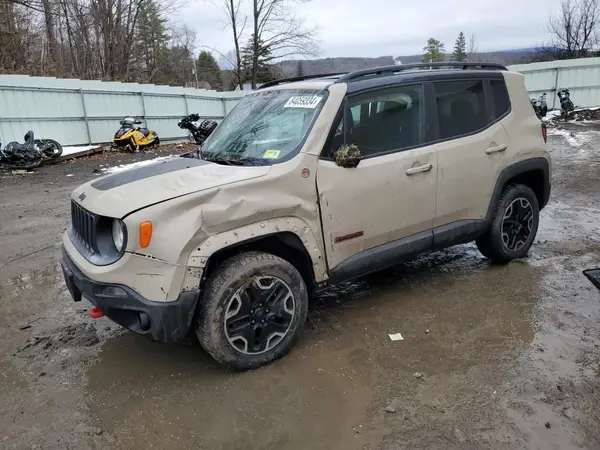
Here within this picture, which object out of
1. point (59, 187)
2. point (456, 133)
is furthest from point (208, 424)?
point (59, 187)

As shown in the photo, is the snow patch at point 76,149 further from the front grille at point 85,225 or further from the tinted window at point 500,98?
the tinted window at point 500,98

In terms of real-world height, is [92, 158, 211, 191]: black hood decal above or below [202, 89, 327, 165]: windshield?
below

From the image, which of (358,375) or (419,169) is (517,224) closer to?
(419,169)

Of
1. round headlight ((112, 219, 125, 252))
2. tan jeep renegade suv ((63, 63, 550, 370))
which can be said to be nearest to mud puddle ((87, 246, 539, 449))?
tan jeep renegade suv ((63, 63, 550, 370))

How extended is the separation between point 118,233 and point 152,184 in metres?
0.39

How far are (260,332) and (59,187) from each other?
887 centimetres

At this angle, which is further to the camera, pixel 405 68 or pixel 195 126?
pixel 195 126

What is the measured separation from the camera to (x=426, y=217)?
392cm

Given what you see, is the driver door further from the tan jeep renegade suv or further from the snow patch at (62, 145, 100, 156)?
the snow patch at (62, 145, 100, 156)

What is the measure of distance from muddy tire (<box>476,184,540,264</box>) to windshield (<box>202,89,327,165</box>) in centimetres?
219

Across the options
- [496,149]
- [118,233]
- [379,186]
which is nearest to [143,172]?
[118,233]

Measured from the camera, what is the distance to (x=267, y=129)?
144 inches

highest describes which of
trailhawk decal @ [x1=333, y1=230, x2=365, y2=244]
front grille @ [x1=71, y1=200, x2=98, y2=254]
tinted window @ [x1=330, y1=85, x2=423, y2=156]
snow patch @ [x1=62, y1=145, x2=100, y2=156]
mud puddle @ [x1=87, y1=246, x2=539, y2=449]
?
tinted window @ [x1=330, y1=85, x2=423, y2=156]

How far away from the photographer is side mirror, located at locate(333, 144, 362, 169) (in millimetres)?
3340
